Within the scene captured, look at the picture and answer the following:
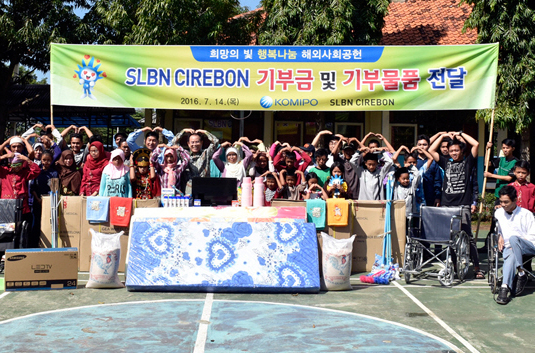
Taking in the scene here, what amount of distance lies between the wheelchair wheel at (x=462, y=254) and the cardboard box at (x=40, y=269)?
5.14 m

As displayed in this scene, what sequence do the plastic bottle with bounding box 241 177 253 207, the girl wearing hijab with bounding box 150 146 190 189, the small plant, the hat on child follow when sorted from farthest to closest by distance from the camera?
the small plant, the hat on child, the girl wearing hijab with bounding box 150 146 190 189, the plastic bottle with bounding box 241 177 253 207

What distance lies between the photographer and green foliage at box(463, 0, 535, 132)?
600 inches

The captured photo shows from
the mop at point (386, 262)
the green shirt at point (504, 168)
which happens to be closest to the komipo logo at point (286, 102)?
the mop at point (386, 262)

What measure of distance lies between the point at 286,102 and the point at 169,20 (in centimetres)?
856

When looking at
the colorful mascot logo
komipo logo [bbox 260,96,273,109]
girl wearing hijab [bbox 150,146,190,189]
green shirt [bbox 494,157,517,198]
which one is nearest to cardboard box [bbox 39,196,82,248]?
girl wearing hijab [bbox 150,146,190,189]

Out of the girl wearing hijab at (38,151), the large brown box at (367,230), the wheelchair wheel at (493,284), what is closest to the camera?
the wheelchair wheel at (493,284)

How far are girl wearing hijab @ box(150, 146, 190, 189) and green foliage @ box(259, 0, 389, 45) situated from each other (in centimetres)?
A: 805

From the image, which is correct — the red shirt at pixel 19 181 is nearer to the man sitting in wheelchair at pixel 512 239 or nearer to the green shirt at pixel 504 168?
the man sitting in wheelchair at pixel 512 239

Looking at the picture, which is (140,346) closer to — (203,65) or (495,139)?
(203,65)

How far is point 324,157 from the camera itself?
30.3 feet

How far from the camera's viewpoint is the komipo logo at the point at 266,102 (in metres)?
9.78

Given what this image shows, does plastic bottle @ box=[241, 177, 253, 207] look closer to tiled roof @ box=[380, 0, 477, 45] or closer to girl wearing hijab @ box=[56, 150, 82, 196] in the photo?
girl wearing hijab @ box=[56, 150, 82, 196]

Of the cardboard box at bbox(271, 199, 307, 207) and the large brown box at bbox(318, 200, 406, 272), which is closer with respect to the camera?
the cardboard box at bbox(271, 199, 307, 207)

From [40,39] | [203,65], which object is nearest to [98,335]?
[203,65]
